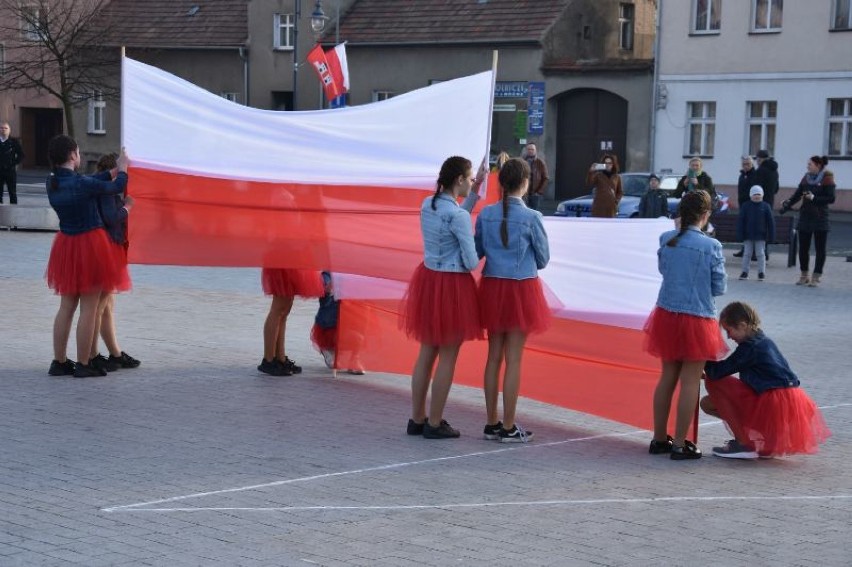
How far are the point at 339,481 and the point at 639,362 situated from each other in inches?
98.2

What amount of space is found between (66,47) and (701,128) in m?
19.1

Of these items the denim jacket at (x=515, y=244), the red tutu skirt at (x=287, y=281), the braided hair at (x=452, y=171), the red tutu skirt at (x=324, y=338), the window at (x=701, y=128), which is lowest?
the red tutu skirt at (x=324, y=338)

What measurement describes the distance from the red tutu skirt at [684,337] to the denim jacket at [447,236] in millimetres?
1223

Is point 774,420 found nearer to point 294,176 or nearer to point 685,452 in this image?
point 685,452

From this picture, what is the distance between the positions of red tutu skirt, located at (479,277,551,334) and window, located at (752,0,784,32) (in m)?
34.0

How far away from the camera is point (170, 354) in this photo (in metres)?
12.0

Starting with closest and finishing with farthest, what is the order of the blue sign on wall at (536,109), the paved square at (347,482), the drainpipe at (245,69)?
the paved square at (347,482) < the blue sign on wall at (536,109) < the drainpipe at (245,69)

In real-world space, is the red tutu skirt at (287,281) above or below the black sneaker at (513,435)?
above

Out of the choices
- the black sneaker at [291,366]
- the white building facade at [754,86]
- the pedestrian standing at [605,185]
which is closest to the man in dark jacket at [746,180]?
the pedestrian standing at [605,185]

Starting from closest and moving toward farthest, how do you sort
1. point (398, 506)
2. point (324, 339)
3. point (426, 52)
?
point (398, 506) < point (324, 339) < point (426, 52)

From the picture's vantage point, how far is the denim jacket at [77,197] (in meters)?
10.5

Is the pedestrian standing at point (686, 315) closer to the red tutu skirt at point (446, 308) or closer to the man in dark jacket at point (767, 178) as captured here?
the red tutu skirt at point (446, 308)

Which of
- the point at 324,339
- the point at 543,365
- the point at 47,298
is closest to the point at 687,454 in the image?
the point at 543,365

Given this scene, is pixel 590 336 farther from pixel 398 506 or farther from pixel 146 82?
pixel 146 82
